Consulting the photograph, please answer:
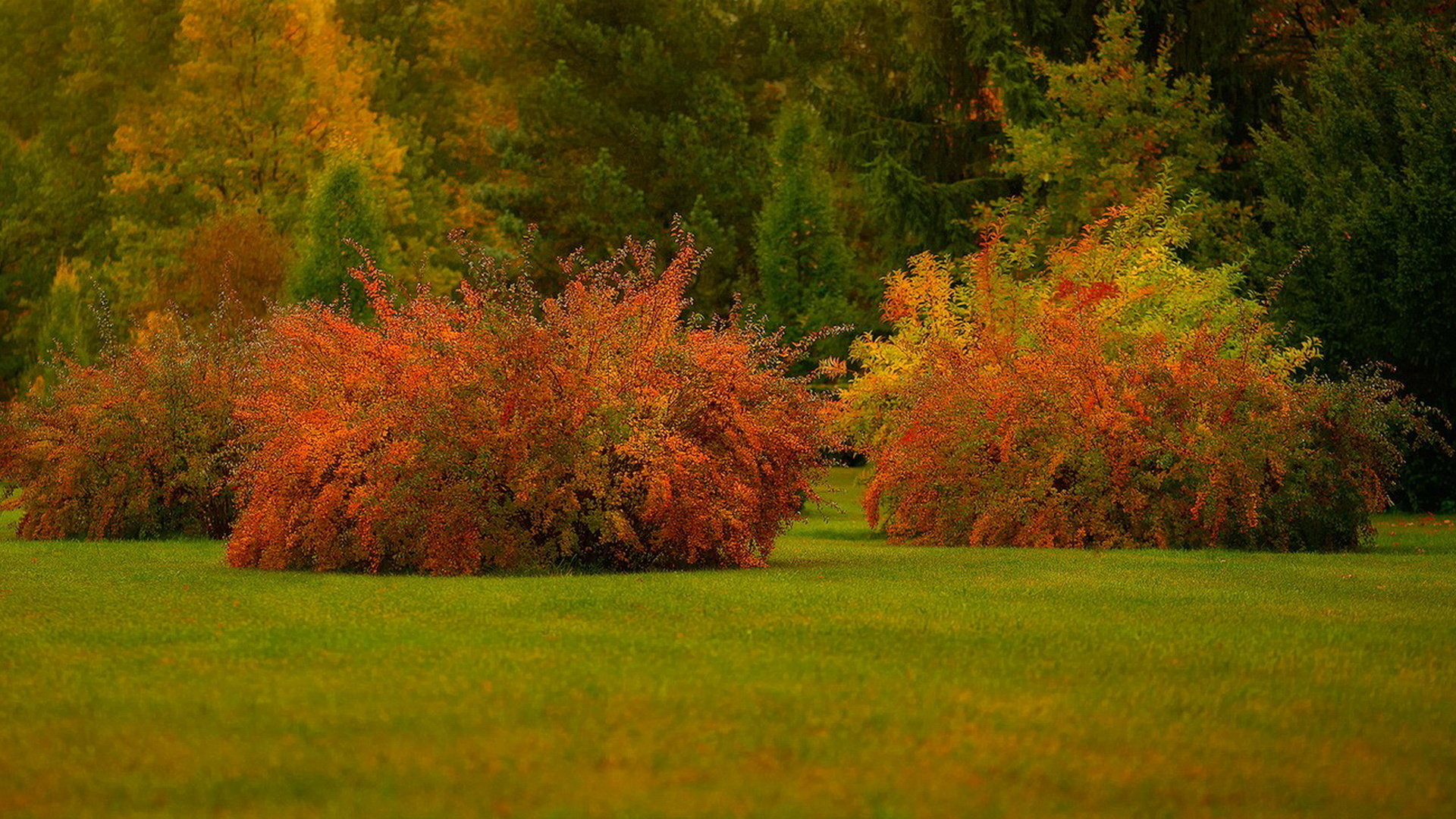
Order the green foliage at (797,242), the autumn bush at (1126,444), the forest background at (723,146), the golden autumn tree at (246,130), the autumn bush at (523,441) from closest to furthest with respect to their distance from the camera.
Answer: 1. the autumn bush at (523,441)
2. the autumn bush at (1126,444)
3. the forest background at (723,146)
4. the green foliage at (797,242)
5. the golden autumn tree at (246,130)

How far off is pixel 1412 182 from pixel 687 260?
43.2 feet

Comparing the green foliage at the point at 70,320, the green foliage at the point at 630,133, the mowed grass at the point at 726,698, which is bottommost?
the mowed grass at the point at 726,698

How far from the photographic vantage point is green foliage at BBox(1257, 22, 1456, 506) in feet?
80.2

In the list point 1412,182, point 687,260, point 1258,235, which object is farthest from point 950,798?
point 1258,235

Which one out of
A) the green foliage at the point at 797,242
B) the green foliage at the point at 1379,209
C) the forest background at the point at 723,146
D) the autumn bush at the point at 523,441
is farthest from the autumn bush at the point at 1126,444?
the green foliage at the point at 797,242

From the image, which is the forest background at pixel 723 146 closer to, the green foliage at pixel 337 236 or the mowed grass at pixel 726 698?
the green foliage at pixel 337 236

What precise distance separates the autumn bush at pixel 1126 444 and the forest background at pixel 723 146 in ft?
11.4

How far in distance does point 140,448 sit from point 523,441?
279 inches

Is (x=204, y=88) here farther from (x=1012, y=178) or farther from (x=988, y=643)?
(x=988, y=643)

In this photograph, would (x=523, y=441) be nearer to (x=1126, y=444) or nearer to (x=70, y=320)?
(x=1126, y=444)

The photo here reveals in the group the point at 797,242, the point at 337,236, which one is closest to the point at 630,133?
the point at 797,242

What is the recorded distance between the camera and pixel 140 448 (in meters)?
19.3

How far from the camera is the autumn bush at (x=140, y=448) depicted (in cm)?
1922

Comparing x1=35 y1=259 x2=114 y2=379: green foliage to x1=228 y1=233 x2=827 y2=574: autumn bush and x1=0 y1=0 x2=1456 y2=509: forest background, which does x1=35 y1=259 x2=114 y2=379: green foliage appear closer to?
x1=0 y1=0 x2=1456 y2=509: forest background
